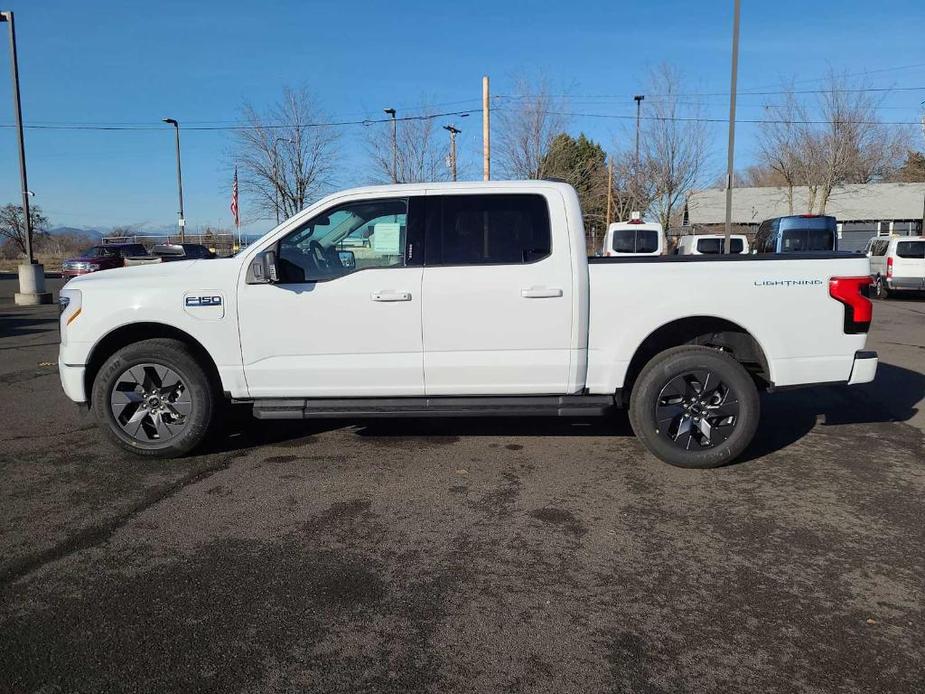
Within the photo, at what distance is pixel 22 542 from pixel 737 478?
4.48 metres

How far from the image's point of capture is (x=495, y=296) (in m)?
4.99

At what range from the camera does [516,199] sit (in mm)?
5176

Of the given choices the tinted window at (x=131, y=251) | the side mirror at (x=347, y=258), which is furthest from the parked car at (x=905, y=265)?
the tinted window at (x=131, y=251)

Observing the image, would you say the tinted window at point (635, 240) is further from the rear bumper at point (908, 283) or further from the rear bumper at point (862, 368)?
the rear bumper at point (862, 368)

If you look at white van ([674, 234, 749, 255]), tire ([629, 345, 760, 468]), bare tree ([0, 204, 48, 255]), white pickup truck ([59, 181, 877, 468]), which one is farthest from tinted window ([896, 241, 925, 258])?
bare tree ([0, 204, 48, 255])

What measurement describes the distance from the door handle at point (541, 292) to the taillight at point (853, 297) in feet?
6.26

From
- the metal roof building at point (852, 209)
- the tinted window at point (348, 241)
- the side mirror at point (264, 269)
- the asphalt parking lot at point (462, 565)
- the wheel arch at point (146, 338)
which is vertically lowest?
the asphalt parking lot at point (462, 565)

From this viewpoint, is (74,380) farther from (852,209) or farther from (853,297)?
(852,209)

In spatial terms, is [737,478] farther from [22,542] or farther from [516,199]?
[22,542]

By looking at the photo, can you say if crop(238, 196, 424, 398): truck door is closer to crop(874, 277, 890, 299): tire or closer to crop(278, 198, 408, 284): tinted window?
crop(278, 198, 408, 284): tinted window

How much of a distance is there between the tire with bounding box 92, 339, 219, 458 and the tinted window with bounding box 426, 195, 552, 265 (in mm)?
1955

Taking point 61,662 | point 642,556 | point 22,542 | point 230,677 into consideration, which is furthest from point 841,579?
point 22,542

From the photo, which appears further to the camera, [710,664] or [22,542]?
[22,542]

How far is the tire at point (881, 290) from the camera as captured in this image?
20.1 meters
